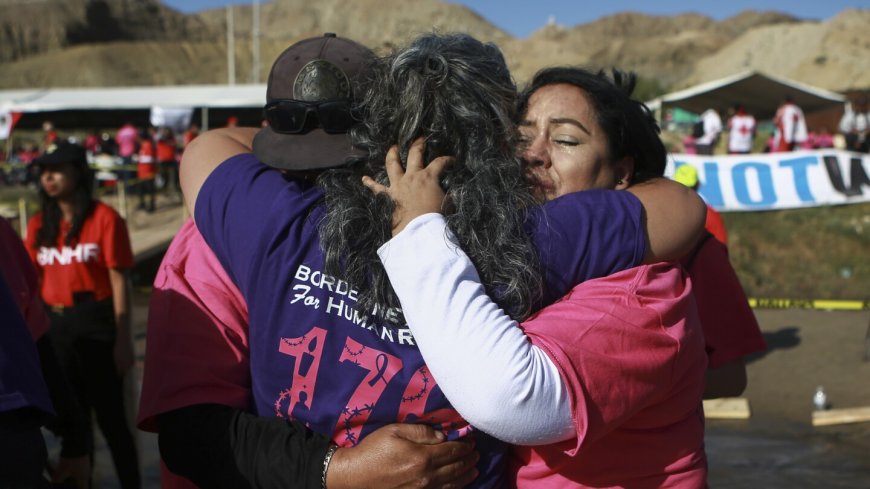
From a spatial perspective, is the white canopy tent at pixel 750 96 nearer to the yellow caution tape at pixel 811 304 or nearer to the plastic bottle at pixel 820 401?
the yellow caution tape at pixel 811 304

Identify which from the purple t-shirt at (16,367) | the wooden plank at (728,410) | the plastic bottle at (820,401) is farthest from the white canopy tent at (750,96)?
the purple t-shirt at (16,367)

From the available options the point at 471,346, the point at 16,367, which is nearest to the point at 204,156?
the point at 16,367

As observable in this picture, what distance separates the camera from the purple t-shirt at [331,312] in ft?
5.45

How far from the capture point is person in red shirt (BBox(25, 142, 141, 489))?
15.5 feet

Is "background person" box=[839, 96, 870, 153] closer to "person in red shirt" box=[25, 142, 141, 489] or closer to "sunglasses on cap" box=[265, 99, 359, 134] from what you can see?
"person in red shirt" box=[25, 142, 141, 489]

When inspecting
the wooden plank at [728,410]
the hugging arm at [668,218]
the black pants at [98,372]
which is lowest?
the wooden plank at [728,410]

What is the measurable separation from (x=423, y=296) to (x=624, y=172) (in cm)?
A: 70

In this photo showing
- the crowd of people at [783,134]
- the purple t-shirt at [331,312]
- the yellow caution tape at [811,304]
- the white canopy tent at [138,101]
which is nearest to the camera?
the purple t-shirt at [331,312]

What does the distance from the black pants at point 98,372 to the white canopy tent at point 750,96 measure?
54.8 feet

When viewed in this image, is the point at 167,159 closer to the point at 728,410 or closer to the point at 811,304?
the point at 811,304

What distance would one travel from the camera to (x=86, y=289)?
4.85m

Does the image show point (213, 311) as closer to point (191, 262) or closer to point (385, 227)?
point (191, 262)

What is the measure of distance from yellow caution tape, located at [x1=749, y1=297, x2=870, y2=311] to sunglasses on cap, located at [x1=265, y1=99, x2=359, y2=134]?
10024 mm

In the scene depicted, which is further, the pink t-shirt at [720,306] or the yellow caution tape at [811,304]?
the yellow caution tape at [811,304]
